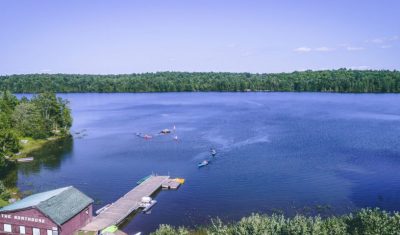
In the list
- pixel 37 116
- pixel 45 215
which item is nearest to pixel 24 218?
pixel 45 215

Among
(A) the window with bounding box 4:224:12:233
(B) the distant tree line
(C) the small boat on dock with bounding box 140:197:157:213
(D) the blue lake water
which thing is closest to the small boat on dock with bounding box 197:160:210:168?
(D) the blue lake water

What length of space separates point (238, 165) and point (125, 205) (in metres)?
24.3

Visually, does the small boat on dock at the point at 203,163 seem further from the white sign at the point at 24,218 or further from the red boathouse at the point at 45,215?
the white sign at the point at 24,218

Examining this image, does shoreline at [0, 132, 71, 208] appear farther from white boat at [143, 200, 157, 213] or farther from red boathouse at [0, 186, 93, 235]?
white boat at [143, 200, 157, 213]

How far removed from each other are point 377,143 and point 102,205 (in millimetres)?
57265

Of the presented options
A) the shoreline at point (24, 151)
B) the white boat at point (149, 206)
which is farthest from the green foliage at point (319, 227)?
the shoreline at point (24, 151)

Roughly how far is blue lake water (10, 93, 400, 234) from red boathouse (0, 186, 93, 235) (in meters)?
6.62

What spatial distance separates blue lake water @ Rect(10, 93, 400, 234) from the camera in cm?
4959

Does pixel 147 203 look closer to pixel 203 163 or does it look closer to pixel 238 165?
pixel 203 163

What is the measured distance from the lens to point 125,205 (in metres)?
48.4

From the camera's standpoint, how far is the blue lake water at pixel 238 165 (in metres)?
49.6

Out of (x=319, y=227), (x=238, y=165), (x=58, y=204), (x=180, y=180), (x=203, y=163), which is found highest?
(x=319, y=227)

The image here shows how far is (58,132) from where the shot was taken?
9650cm

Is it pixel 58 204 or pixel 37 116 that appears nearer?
pixel 58 204
